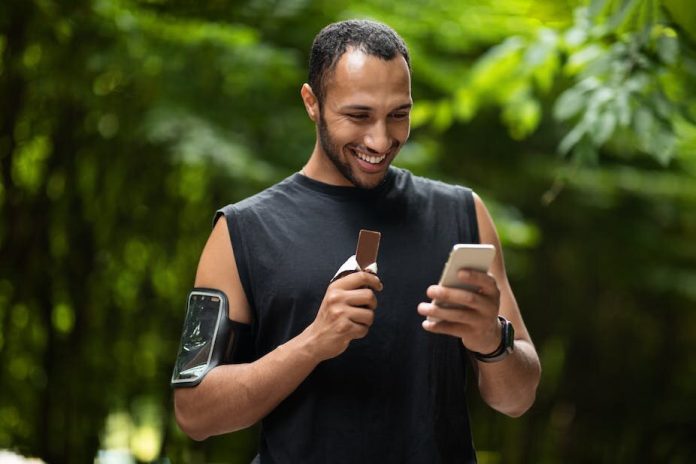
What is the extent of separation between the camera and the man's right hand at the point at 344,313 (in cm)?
150

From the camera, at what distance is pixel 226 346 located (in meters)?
1.68

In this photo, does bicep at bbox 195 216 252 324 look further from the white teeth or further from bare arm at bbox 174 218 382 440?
the white teeth

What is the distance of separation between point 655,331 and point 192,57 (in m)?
4.67

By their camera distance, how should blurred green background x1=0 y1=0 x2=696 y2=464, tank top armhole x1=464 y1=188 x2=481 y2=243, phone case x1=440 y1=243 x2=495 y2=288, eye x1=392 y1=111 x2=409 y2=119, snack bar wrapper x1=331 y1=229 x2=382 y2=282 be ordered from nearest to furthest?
phone case x1=440 y1=243 x2=495 y2=288 → snack bar wrapper x1=331 y1=229 x2=382 y2=282 → eye x1=392 y1=111 x2=409 y2=119 → tank top armhole x1=464 y1=188 x2=481 y2=243 → blurred green background x1=0 y1=0 x2=696 y2=464

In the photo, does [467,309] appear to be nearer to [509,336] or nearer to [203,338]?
[509,336]

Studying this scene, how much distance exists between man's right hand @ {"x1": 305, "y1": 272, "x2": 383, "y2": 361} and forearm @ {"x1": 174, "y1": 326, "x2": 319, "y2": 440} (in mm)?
28

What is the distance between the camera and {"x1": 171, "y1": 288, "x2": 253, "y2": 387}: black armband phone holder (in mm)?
1663

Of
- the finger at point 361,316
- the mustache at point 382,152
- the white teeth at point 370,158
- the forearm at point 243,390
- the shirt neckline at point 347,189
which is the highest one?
the mustache at point 382,152

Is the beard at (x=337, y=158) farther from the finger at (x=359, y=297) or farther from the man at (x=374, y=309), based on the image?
the finger at (x=359, y=297)

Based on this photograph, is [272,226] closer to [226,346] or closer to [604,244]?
[226,346]

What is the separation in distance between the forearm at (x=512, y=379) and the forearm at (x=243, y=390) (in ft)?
0.98

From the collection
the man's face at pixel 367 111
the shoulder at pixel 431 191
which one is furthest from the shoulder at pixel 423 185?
the man's face at pixel 367 111

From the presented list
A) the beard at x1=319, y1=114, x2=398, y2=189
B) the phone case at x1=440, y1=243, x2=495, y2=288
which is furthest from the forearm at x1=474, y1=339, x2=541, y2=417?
the beard at x1=319, y1=114, x2=398, y2=189

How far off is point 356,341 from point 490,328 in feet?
0.76
